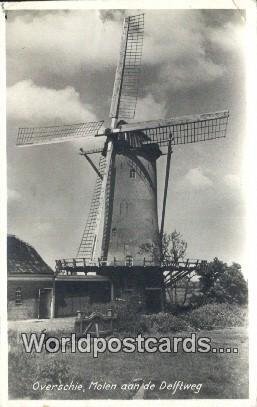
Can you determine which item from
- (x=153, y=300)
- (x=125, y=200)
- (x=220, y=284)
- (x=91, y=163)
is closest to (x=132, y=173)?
(x=125, y=200)

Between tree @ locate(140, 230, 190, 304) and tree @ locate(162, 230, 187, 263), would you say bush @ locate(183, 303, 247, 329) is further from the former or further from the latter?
tree @ locate(162, 230, 187, 263)

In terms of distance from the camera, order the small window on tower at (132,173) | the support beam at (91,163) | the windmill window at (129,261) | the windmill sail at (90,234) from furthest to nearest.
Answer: the small window on tower at (132,173) < the windmill window at (129,261) < the support beam at (91,163) < the windmill sail at (90,234)

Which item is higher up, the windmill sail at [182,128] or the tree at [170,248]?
the windmill sail at [182,128]

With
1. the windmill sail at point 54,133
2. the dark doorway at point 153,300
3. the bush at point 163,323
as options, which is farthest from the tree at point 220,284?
the windmill sail at point 54,133

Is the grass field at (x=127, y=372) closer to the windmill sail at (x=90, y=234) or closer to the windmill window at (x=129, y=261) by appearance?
the windmill sail at (x=90, y=234)

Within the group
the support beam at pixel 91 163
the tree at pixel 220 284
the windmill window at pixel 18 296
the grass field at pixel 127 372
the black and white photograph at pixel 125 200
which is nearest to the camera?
the grass field at pixel 127 372

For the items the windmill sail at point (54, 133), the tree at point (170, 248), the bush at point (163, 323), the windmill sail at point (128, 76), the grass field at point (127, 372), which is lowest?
the grass field at point (127, 372)

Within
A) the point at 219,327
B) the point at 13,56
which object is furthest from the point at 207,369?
the point at 13,56

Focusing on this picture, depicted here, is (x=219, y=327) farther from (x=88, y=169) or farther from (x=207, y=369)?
(x=88, y=169)
